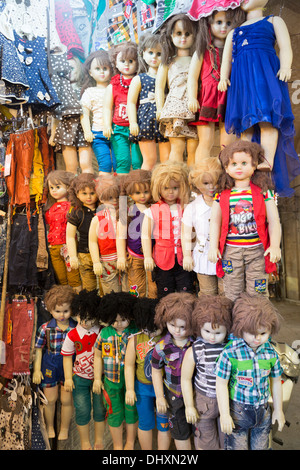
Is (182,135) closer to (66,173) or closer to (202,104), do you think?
(202,104)

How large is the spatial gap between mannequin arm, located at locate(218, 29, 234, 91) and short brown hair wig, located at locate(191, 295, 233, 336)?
124cm

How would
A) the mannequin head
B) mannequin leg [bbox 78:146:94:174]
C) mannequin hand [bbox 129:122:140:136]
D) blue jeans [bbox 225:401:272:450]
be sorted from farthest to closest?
1. mannequin leg [bbox 78:146:94:174]
2. mannequin hand [bbox 129:122:140:136]
3. the mannequin head
4. blue jeans [bbox 225:401:272:450]

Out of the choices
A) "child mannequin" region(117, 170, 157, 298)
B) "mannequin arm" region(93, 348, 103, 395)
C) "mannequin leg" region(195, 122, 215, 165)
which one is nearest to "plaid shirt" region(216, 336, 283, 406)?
"child mannequin" region(117, 170, 157, 298)

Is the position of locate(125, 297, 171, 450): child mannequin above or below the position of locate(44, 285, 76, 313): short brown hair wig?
below

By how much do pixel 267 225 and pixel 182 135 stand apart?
82 cm

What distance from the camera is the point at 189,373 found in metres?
2.10

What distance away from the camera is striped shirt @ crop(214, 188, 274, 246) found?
1.91 m

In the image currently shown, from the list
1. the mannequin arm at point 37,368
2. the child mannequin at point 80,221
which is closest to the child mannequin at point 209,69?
the child mannequin at point 80,221

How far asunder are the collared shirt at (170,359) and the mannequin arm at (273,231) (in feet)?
2.56

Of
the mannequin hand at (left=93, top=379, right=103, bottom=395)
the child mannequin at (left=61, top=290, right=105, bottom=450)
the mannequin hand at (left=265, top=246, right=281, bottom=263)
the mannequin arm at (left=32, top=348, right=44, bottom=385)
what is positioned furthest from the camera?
the mannequin arm at (left=32, top=348, right=44, bottom=385)

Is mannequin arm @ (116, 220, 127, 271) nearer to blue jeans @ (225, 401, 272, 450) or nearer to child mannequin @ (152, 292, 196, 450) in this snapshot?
child mannequin @ (152, 292, 196, 450)

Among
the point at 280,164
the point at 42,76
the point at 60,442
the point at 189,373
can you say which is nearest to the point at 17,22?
the point at 42,76

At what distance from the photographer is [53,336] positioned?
2801 mm

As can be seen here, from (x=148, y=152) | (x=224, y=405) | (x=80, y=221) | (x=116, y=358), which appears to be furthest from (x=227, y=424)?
(x=148, y=152)
